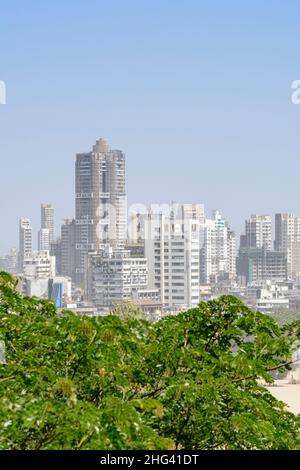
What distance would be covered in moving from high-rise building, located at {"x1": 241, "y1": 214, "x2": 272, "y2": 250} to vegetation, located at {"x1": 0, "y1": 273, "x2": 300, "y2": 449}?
46.4 metres

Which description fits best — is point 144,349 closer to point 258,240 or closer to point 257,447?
point 257,447

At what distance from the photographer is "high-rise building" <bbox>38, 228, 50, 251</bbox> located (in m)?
47.5

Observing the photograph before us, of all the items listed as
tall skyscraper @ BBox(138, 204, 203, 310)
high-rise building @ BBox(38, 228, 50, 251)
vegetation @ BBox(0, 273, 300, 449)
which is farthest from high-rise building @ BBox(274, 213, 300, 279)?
vegetation @ BBox(0, 273, 300, 449)

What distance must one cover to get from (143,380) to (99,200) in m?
43.7

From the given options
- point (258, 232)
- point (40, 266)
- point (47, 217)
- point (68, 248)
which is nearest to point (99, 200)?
point (68, 248)

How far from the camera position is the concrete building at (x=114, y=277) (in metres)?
34.3

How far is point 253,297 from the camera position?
126ft

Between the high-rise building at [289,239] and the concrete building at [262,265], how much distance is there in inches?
18.7

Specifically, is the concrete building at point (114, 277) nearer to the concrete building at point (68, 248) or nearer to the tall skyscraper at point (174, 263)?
the tall skyscraper at point (174, 263)

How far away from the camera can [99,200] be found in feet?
149

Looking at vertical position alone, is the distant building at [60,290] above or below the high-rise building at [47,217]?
below

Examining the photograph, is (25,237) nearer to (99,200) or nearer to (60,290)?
(99,200)

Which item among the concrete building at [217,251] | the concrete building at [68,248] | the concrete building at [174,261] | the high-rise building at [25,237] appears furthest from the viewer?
the high-rise building at [25,237]

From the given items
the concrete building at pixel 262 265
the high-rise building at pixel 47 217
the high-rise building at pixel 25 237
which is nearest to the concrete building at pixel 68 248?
the high-rise building at pixel 25 237
